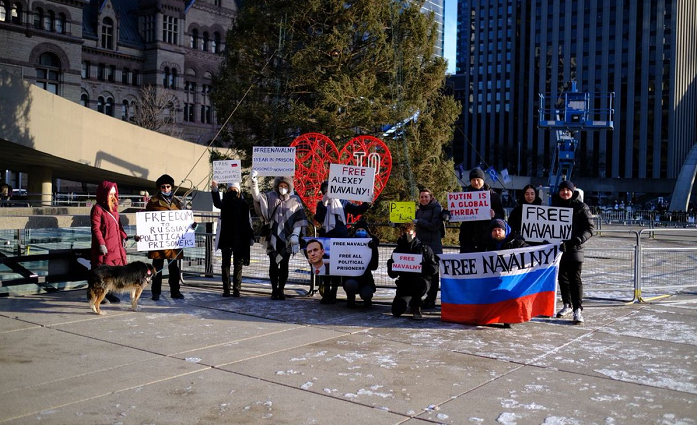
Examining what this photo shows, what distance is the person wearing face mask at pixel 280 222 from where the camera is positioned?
417 inches

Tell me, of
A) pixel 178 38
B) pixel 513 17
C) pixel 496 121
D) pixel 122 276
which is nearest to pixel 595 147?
pixel 496 121

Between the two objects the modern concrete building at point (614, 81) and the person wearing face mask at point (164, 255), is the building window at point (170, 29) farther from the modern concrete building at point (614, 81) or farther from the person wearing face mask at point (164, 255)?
the person wearing face mask at point (164, 255)

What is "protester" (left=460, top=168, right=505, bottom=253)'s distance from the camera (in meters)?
10.1

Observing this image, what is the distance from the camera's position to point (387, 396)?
19.2 ft

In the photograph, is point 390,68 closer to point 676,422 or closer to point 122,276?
point 122,276

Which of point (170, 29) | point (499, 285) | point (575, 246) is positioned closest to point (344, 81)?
point (575, 246)

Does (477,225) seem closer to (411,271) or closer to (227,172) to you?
(411,271)

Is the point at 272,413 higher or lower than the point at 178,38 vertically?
lower

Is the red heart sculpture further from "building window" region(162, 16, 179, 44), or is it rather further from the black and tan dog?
"building window" region(162, 16, 179, 44)

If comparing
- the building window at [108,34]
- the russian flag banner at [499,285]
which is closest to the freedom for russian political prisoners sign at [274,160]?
the russian flag banner at [499,285]

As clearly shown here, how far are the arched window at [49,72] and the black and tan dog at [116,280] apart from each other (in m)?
56.1

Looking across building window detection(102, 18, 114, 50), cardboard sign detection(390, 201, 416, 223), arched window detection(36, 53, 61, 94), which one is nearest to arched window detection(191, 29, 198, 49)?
building window detection(102, 18, 114, 50)

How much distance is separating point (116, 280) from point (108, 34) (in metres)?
69.2

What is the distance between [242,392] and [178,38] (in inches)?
2923
